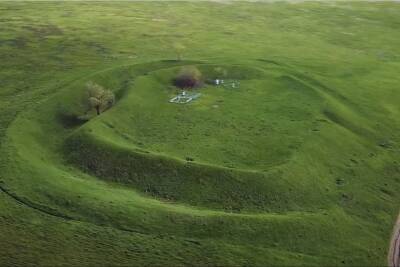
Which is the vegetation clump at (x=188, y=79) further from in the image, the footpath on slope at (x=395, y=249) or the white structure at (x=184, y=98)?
the footpath on slope at (x=395, y=249)

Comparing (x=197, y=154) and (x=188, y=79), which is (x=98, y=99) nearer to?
(x=188, y=79)

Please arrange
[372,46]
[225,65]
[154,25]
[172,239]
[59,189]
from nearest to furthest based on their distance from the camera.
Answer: [172,239] → [59,189] → [225,65] → [372,46] → [154,25]

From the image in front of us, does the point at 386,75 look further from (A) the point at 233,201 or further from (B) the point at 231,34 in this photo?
(A) the point at 233,201

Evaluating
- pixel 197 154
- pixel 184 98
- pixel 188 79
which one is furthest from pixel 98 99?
pixel 197 154

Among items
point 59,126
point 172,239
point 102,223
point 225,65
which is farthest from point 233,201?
point 225,65

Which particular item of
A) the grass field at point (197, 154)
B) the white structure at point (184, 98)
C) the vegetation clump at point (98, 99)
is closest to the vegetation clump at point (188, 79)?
the grass field at point (197, 154)

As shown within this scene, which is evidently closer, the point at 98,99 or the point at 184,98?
the point at 98,99
